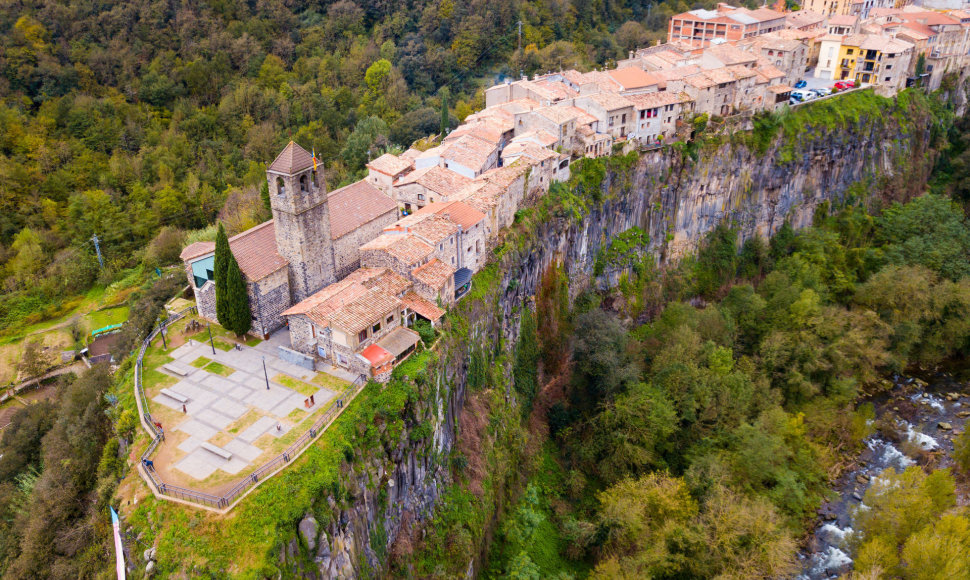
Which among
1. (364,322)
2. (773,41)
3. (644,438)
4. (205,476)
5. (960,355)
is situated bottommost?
(960,355)

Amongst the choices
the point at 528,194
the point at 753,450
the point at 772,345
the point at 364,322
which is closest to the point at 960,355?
the point at 772,345

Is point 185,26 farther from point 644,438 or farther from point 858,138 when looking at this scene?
point 858,138

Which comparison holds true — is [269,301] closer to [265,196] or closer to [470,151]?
[470,151]

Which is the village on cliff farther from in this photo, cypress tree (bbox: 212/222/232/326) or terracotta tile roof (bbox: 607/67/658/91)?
cypress tree (bbox: 212/222/232/326)

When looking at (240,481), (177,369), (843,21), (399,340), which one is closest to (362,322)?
(399,340)

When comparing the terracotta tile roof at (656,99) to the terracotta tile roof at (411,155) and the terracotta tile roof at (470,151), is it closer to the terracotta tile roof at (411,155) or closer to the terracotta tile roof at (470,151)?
the terracotta tile roof at (470,151)
